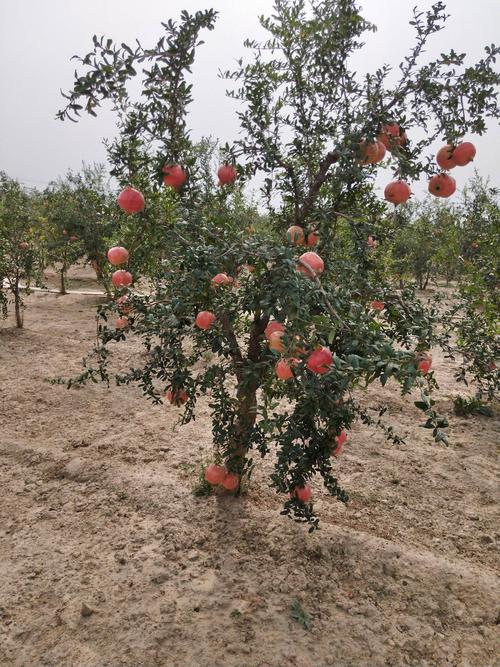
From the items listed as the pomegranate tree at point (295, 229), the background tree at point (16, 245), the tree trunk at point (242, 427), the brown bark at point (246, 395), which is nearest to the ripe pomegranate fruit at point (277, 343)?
the pomegranate tree at point (295, 229)

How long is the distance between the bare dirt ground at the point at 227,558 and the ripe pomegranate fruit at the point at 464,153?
239 cm

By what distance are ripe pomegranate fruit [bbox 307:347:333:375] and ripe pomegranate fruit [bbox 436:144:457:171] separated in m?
1.33

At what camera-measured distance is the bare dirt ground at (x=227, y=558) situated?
2275 millimetres

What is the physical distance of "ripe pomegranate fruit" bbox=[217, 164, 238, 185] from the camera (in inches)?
103

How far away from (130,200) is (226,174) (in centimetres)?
66

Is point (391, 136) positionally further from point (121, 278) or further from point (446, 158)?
point (121, 278)

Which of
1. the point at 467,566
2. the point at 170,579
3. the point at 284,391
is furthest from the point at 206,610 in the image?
the point at 467,566

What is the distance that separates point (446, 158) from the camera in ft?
7.42

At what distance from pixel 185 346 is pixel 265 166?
4395 mm

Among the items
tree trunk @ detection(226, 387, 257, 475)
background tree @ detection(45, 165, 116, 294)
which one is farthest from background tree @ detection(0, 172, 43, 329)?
tree trunk @ detection(226, 387, 257, 475)

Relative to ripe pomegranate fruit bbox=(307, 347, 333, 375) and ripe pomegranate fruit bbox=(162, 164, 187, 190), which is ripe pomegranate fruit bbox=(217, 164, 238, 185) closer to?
ripe pomegranate fruit bbox=(162, 164, 187, 190)

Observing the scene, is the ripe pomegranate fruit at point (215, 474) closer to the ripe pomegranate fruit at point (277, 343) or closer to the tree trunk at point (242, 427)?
the tree trunk at point (242, 427)

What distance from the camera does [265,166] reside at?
2.70 meters

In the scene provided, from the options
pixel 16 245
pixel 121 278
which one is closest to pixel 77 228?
pixel 16 245
